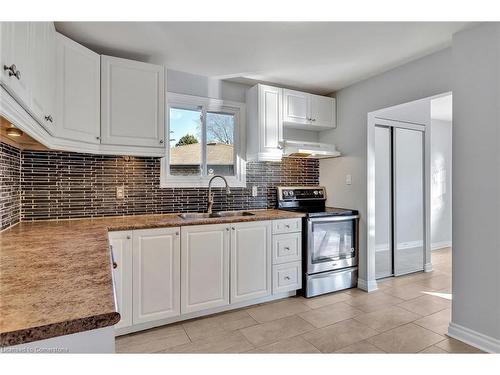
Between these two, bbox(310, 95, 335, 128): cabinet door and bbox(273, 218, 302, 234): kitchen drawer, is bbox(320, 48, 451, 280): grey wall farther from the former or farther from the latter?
bbox(273, 218, 302, 234): kitchen drawer

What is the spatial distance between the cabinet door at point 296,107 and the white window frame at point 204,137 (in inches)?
20.1

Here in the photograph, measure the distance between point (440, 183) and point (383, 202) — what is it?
2522 millimetres

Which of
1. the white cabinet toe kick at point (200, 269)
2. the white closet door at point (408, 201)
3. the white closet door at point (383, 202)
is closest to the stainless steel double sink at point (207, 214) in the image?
the white cabinet toe kick at point (200, 269)

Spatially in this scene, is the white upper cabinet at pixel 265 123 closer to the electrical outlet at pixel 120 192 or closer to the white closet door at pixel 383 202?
the white closet door at pixel 383 202

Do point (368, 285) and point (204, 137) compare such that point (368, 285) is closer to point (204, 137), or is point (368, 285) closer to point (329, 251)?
point (329, 251)

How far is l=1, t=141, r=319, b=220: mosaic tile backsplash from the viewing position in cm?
235

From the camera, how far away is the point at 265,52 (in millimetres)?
2516

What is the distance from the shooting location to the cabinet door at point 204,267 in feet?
7.88

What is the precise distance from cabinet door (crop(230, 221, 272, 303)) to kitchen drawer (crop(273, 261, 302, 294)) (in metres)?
0.08

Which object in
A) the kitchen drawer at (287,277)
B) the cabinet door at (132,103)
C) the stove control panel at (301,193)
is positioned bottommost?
the kitchen drawer at (287,277)

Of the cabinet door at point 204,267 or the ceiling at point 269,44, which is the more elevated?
the ceiling at point 269,44

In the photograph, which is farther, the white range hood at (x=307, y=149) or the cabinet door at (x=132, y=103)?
the white range hood at (x=307, y=149)
